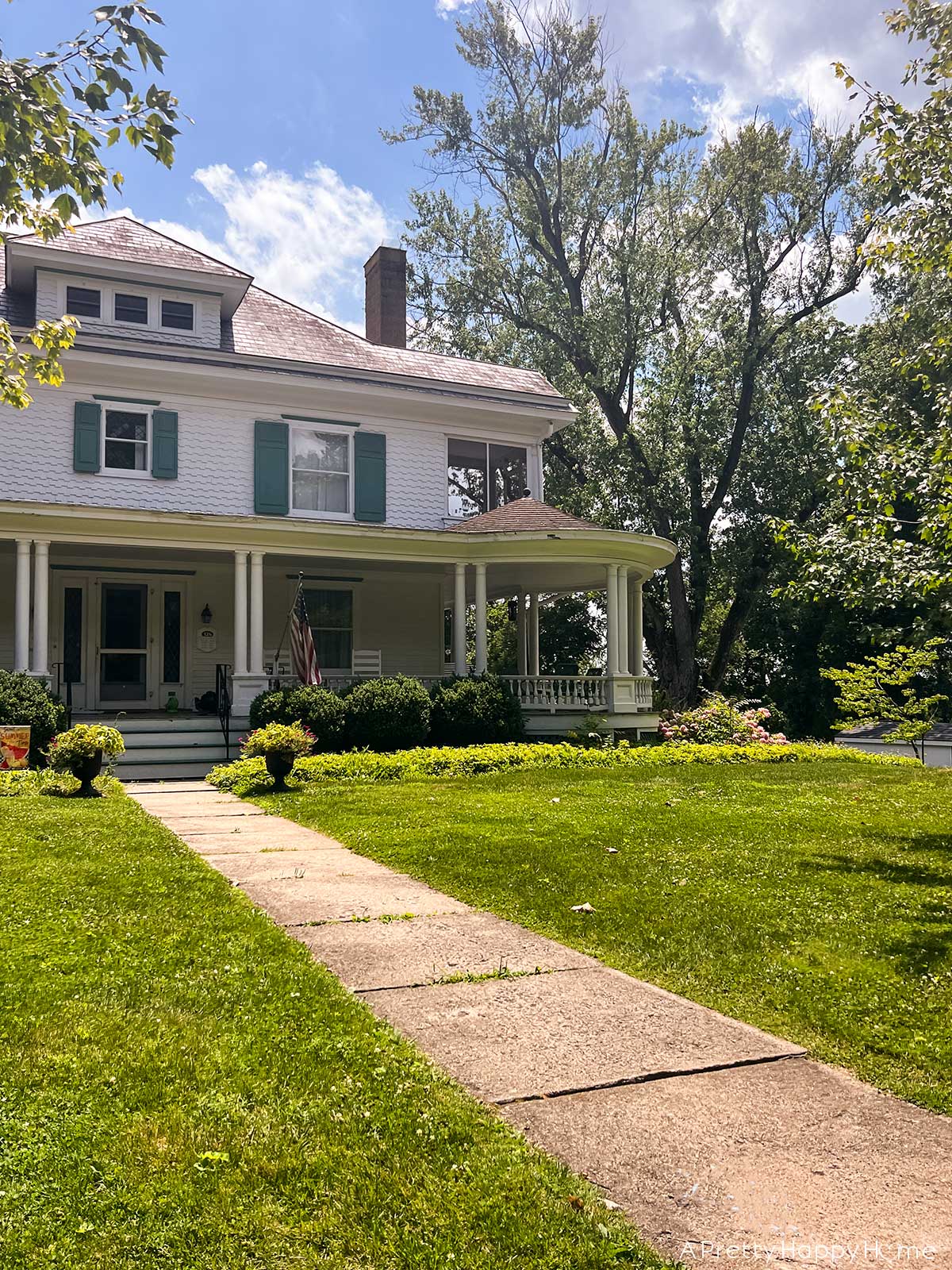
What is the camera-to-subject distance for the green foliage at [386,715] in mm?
15258

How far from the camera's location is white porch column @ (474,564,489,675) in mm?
18047

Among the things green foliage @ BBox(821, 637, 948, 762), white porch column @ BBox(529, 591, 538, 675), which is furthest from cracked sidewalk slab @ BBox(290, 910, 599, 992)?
white porch column @ BBox(529, 591, 538, 675)

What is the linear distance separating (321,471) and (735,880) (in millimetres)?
14234

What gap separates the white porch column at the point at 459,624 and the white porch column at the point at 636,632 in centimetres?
341

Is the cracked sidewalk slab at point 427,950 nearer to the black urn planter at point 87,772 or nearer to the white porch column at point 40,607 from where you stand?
the black urn planter at point 87,772

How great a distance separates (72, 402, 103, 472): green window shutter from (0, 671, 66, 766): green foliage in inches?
183

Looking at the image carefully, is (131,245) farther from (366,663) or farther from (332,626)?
(366,663)

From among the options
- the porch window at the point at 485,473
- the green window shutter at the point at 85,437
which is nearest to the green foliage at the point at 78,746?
the green window shutter at the point at 85,437

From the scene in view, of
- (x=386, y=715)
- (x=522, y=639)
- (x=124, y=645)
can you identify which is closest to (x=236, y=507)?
(x=124, y=645)

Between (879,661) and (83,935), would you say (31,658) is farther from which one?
(879,661)

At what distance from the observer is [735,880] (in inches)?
261

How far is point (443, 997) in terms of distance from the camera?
14.3ft

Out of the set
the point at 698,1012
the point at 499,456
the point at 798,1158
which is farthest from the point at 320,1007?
the point at 499,456

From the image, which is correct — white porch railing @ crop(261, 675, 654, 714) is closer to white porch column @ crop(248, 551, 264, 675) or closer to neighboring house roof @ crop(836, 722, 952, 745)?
white porch column @ crop(248, 551, 264, 675)
